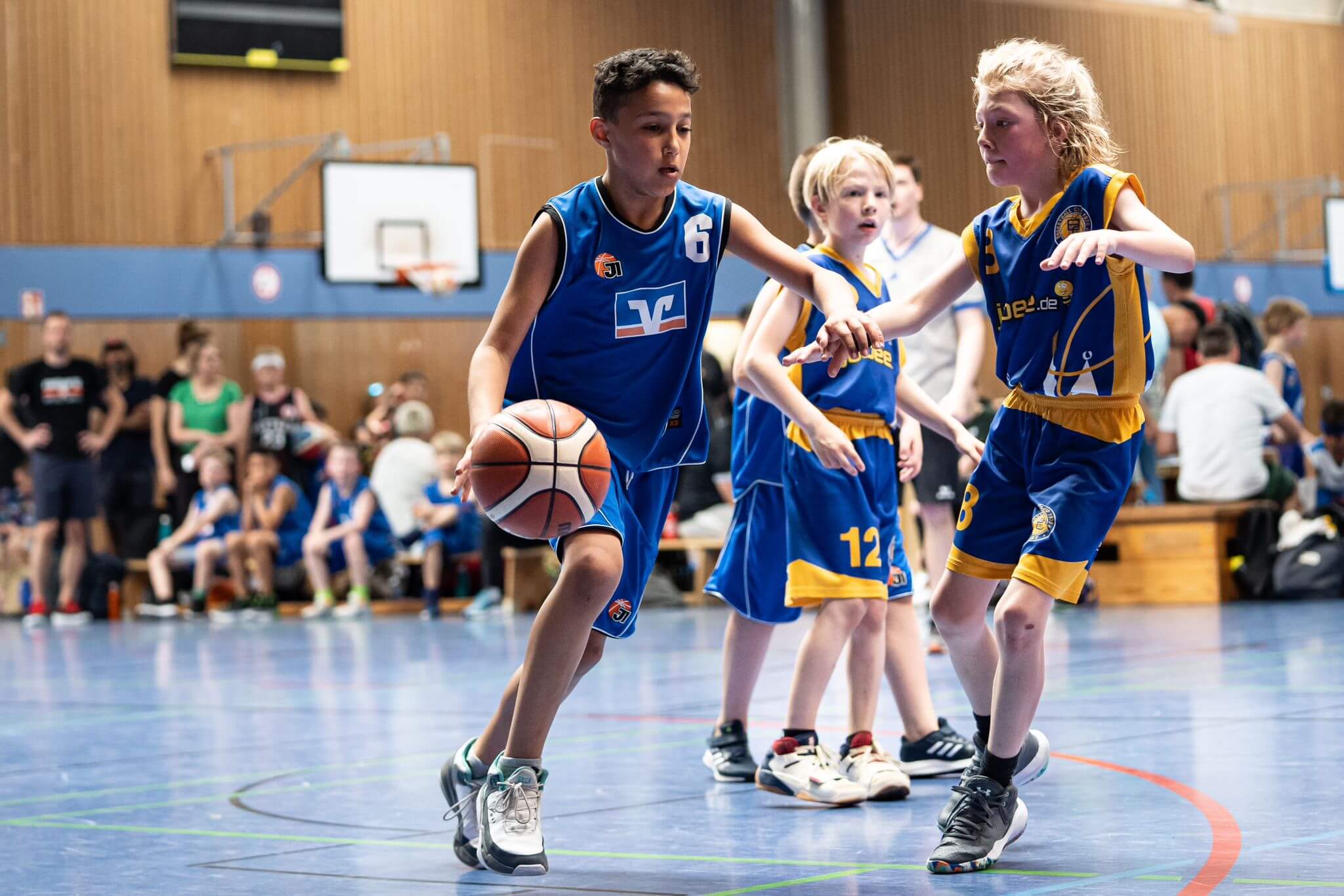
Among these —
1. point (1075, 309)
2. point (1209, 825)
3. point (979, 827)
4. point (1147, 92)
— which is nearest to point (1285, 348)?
point (1209, 825)

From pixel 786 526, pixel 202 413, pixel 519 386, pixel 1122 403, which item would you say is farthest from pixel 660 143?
pixel 202 413

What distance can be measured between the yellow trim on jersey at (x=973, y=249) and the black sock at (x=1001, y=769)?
101 centimetres

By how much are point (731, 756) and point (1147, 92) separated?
70.4ft

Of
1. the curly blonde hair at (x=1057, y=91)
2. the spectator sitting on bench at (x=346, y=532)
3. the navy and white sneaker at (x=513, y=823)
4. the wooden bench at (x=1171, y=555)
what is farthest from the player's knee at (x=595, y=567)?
the spectator sitting on bench at (x=346, y=532)

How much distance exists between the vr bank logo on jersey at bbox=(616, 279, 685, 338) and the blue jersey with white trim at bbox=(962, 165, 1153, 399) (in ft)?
2.05

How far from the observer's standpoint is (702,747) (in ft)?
16.8

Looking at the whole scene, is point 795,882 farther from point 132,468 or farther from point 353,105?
point 353,105

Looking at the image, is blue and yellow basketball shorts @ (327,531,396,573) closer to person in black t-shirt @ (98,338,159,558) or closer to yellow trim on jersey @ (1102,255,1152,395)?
person in black t-shirt @ (98,338,159,558)

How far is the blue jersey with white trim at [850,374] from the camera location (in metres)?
4.48

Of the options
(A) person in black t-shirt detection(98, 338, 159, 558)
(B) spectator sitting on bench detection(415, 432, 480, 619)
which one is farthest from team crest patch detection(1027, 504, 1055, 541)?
(A) person in black t-shirt detection(98, 338, 159, 558)

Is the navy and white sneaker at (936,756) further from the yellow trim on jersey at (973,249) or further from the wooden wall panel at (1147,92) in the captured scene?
the wooden wall panel at (1147,92)

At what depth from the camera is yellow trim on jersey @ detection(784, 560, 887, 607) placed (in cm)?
428

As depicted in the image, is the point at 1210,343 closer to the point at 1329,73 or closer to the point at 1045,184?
the point at 1045,184

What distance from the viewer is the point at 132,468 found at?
49.3ft
